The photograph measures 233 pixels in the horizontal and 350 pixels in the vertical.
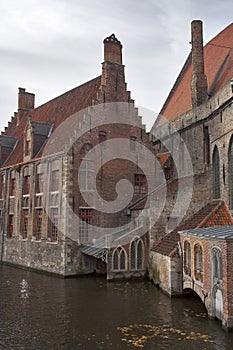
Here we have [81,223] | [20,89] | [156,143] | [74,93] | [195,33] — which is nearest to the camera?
[81,223]

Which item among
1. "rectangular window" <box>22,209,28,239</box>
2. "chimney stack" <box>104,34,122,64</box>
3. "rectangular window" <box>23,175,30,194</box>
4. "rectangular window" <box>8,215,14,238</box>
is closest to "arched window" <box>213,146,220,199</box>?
"chimney stack" <box>104,34,122,64</box>

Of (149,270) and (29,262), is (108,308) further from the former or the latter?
(29,262)

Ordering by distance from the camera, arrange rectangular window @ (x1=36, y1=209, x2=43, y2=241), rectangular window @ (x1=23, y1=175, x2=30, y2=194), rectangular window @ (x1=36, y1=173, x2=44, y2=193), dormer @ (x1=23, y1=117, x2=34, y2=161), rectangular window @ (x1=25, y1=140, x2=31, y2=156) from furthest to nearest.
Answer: rectangular window @ (x1=25, y1=140, x2=31, y2=156) → rectangular window @ (x1=23, y1=175, x2=30, y2=194) → dormer @ (x1=23, y1=117, x2=34, y2=161) → rectangular window @ (x1=36, y1=173, x2=44, y2=193) → rectangular window @ (x1=36, y1=209, x2=43, y2=241)

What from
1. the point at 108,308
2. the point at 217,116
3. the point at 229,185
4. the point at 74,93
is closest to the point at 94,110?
the point at 74,93

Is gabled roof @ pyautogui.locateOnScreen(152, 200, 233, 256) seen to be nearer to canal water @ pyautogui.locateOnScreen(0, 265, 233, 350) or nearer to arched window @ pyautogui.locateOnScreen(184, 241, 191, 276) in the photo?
arched window @ pyautogui.locateOnScreen(184, 241, 191, 276)

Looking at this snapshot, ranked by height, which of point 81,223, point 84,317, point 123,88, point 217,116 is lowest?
point 84,317

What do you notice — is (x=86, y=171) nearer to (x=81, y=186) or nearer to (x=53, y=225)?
(x=81, y=186)

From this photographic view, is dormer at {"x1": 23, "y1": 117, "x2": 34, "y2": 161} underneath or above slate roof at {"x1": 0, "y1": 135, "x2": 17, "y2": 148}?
underneath

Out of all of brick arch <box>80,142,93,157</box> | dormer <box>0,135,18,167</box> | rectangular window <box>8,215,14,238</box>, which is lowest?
rectangular window <box>8,215,14,238</box>

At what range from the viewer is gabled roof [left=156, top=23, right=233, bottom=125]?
62.9 ft

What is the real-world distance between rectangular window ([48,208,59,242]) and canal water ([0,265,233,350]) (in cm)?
371

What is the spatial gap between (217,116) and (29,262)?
467 inches

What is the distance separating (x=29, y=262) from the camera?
795 inches

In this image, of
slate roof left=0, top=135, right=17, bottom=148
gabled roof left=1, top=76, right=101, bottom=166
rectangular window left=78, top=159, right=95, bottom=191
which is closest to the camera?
rectangular window left=78, top=159, right=95, bottom=191
